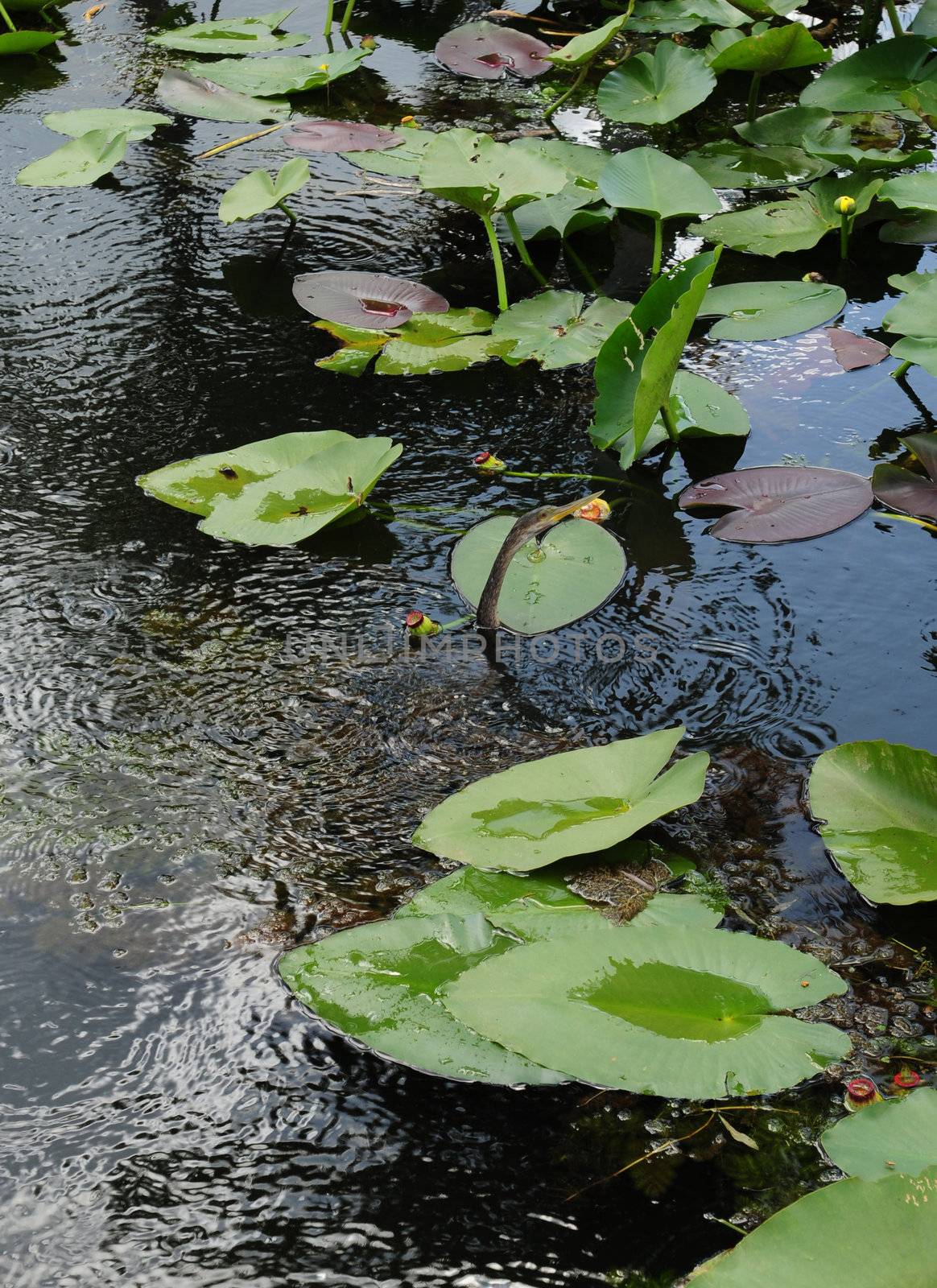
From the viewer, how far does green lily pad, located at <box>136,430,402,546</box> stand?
209cm

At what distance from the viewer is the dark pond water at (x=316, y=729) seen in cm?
120

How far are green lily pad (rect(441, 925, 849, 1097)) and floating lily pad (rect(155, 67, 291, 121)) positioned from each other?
3.10 metres

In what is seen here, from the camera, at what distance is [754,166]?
3336mm

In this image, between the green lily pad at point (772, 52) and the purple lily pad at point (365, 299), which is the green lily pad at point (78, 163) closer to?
the purple lily pad at point (365, 299)

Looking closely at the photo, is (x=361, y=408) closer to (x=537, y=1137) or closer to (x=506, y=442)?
(x=506, y=442)

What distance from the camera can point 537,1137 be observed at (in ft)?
4.13

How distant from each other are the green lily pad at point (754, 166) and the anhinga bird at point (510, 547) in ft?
6.10

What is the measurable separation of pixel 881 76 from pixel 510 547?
250 centimetres

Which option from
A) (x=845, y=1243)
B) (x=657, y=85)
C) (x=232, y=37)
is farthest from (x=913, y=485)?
(x=232, y=37)

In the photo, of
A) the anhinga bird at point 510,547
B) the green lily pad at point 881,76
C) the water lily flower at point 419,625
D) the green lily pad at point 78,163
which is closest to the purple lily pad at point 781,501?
the anhinga bird at point 510,547

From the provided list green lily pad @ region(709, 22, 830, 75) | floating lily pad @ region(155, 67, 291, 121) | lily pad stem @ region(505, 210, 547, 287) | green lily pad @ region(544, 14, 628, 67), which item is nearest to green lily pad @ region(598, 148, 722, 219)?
lily pad stem @ region(505, 210, 547, 287)

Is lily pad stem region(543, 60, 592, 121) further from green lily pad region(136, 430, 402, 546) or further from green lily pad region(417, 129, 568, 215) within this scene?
green lily pad region(136, 430, 402, 546)

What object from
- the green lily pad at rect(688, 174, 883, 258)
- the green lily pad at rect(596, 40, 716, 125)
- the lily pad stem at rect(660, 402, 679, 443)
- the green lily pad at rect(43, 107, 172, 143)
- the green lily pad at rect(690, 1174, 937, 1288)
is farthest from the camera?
the green lily pad at rect(43, 107, 172, 143)

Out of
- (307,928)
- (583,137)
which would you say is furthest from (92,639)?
(583,137)
